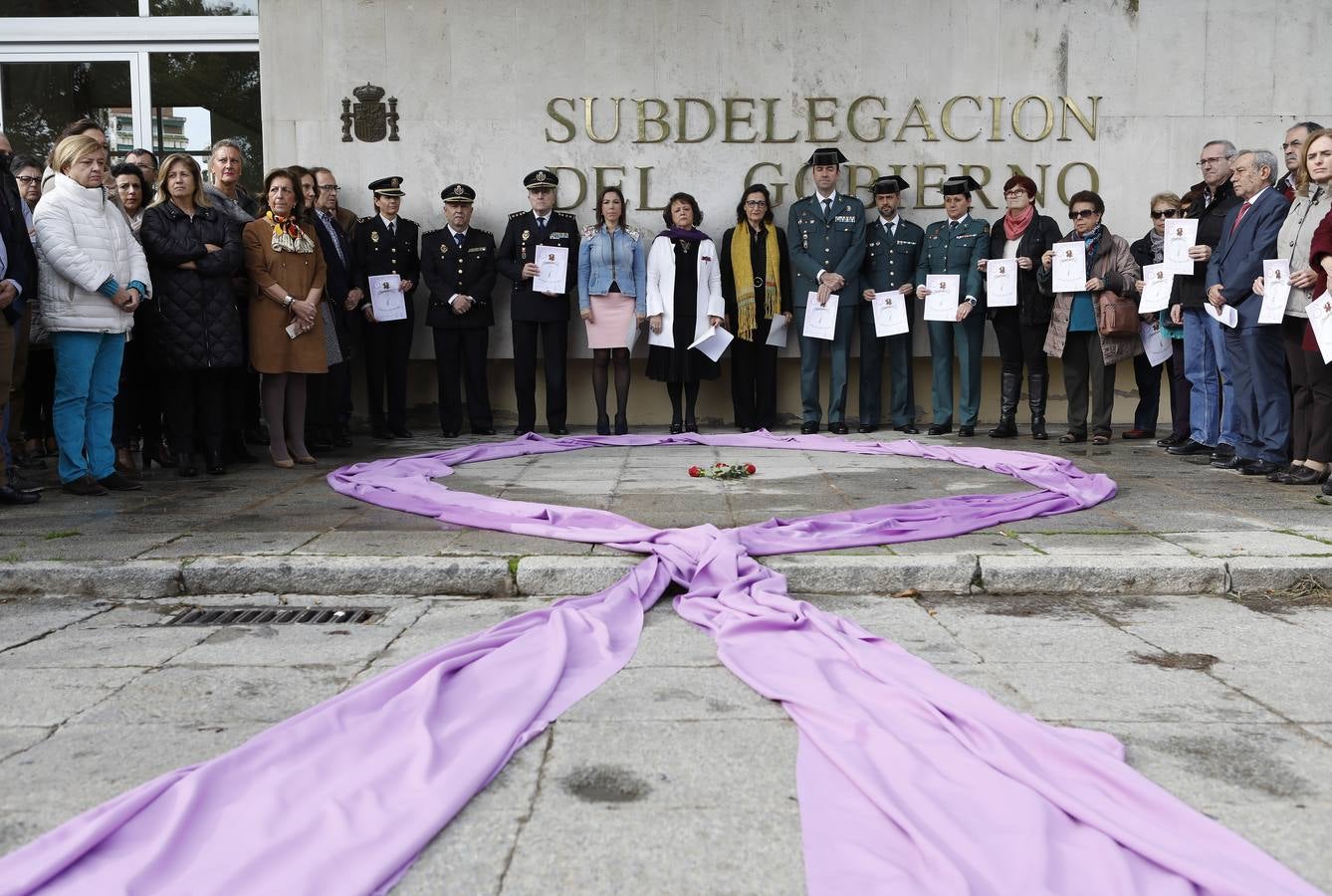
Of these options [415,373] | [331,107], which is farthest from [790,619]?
[331,107]

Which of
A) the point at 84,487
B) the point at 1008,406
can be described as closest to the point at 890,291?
the point at 1008,406

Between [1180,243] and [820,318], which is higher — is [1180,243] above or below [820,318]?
above

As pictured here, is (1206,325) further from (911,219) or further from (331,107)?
(331,107)

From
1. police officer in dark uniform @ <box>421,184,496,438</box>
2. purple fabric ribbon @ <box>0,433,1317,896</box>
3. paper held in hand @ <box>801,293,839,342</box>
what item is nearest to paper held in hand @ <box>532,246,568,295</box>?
police officer in dark uniform @ <box>421,184,496,438</box>

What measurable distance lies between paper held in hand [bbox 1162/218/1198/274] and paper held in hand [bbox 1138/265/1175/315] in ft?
0.58

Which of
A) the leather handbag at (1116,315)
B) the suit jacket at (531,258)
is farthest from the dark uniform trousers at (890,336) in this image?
the suit jacket at (531,258)

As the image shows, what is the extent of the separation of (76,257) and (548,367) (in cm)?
453

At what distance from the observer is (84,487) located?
271 inches

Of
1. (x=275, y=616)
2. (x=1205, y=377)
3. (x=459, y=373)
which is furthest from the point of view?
(x=459, y=373)

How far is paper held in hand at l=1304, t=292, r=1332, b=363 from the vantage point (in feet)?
21.5

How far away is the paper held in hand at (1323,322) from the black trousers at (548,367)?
6.01 meters

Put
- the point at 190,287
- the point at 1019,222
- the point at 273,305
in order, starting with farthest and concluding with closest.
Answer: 1. the point at 1019,222
2. the point at 273,305
3. the point at 190,287

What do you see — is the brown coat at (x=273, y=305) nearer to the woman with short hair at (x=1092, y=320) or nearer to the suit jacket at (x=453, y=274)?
the suit jacket at (x=453, y=274)

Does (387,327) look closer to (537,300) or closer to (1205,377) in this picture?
(537,300)
